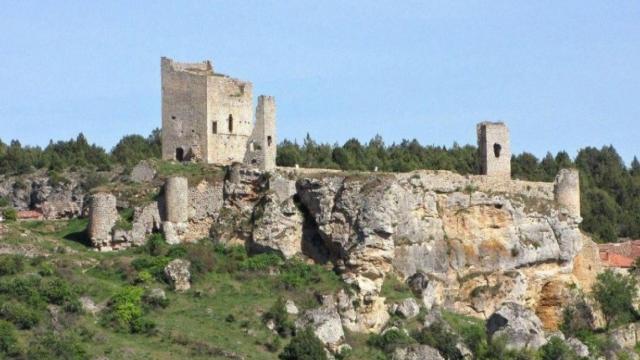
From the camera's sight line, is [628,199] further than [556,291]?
Yes

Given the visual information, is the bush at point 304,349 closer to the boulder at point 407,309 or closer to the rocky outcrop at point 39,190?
the boulder at point 407,309

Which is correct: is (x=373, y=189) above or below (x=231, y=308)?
above

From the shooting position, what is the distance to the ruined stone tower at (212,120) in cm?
7575

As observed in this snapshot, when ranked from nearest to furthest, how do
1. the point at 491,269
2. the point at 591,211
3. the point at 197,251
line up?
1. the point at 197,251
2. the point at 491,269
3. the point at 591,211

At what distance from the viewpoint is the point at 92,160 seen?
110m

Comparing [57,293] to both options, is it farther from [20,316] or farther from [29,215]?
[29,215]

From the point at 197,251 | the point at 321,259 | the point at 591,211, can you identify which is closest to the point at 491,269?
the point at 321,259

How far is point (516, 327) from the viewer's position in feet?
235

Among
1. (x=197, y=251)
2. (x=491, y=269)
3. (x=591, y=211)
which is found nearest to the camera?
(x=197, y=251)

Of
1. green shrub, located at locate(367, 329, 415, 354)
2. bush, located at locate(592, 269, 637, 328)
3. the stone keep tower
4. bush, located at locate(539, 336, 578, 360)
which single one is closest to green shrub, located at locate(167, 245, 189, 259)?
green shrub, located at locate(367, 329, 415, 354)

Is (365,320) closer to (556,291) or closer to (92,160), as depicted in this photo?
(556,291)

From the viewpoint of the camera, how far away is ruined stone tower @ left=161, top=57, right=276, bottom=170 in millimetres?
75750

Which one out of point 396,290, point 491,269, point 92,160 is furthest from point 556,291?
point 92,160

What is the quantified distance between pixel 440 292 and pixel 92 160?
40454 mm
